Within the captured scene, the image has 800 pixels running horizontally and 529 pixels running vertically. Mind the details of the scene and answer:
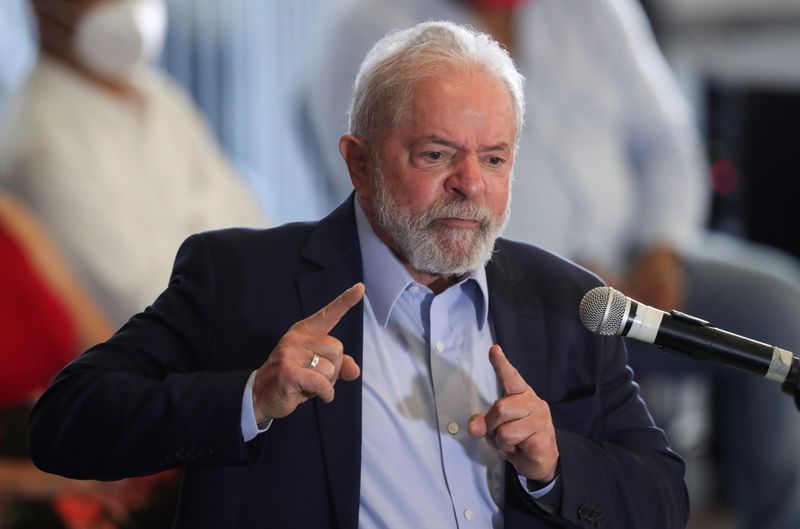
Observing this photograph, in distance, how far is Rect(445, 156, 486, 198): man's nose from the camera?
67.7 inches

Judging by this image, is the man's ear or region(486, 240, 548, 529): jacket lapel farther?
the man's ear

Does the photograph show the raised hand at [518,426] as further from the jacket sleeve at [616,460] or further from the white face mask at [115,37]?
the white face mask at [115,37]

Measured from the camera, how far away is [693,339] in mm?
1493

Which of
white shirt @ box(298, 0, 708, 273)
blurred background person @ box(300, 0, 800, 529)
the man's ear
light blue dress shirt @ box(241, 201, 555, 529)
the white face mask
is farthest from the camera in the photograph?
the white face mask

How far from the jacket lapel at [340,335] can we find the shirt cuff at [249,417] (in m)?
0.12

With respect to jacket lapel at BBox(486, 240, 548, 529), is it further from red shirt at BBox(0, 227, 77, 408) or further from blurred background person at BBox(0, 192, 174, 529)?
red shirt at BBox(0, 227, 77, 408)

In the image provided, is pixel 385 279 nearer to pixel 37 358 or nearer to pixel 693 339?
pixel 693 339

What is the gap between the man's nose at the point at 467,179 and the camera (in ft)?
5.64

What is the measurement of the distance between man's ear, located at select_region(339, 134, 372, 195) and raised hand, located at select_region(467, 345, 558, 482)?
1.41 ft

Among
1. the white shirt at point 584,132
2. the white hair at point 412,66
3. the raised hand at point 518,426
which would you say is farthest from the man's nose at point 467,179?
the white shirt at point 584,132

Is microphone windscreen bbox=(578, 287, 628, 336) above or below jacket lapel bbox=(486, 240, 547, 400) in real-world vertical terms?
above

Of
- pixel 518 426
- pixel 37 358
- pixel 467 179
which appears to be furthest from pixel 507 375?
pixel 37 358

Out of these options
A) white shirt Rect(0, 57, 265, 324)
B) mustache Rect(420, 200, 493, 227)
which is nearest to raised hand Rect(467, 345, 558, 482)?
mustache Rect(420, 200, 493, 227)

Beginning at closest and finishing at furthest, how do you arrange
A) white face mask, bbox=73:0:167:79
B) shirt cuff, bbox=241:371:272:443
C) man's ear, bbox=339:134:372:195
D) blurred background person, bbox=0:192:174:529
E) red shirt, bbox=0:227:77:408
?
1. shirt cuff, bbox=241:371:272:443
2. man's ear, bbox=339:134:372:195
3. blurred background person, bbox=0:192:174:529
4. red shirt, bbox=0:227:77:408
5. white face mask, bbox=73:0:167:79
